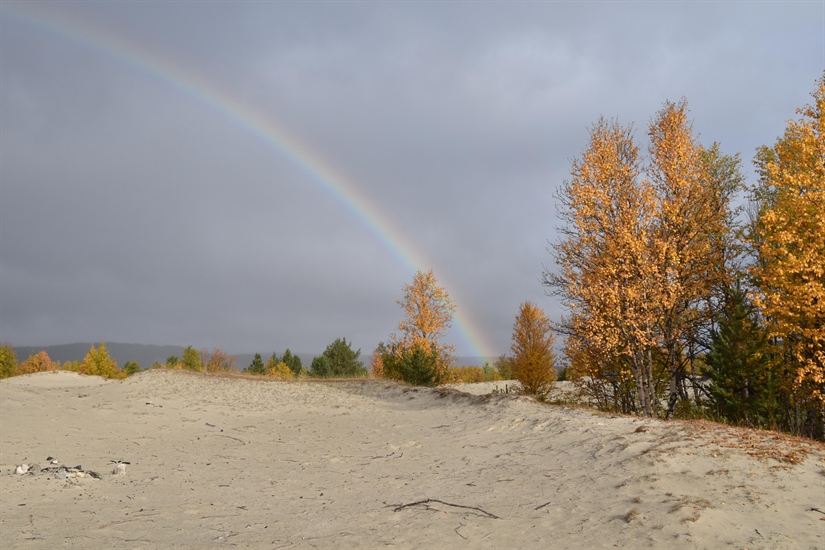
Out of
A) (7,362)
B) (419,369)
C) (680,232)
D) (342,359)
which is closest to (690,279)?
(680,232)

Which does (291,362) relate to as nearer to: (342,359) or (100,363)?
(342,359)

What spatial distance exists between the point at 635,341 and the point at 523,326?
71.3 ft

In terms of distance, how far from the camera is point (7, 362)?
2379 inches

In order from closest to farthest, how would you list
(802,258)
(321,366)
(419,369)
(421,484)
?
(421,484) → (802,258) → (419,369) → (321,366)

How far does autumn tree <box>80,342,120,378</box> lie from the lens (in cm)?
5841

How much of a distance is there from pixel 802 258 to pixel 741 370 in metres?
6.24

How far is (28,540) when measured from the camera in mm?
6902

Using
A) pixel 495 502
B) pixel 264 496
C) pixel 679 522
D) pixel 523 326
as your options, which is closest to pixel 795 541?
pixel 679 522

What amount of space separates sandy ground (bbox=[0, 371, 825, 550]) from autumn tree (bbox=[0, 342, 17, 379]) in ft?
182

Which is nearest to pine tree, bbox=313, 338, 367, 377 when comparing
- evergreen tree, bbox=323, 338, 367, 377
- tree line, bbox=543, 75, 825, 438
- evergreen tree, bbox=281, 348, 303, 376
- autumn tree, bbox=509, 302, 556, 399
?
evergreen tree, bbox=323, 338, 367, 377

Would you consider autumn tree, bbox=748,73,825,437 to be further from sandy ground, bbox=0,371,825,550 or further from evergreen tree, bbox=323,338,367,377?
evergreen tree, bbox=323,338,367,377

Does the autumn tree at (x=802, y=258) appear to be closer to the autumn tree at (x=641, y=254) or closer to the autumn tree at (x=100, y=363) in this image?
the autumn tree at (x=641, y=254)

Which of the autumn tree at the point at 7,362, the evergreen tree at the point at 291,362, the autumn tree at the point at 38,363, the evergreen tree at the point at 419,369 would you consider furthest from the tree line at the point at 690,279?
the autumn tree at the point at 38,363

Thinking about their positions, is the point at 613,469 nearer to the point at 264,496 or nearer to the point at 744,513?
the point at 744,513
